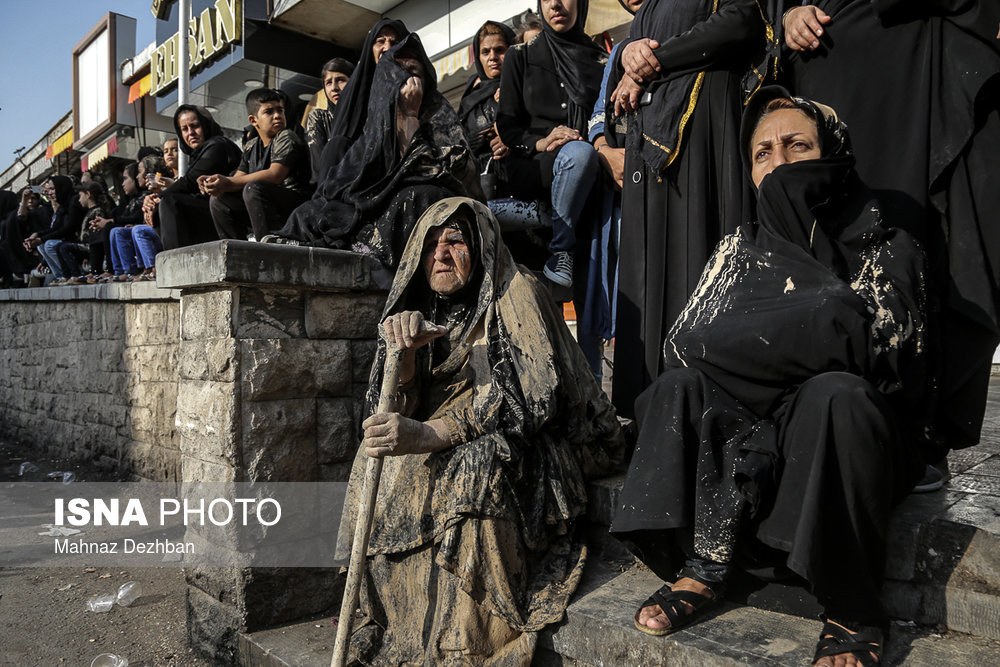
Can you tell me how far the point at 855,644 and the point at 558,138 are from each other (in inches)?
111

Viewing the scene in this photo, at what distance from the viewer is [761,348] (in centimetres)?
194

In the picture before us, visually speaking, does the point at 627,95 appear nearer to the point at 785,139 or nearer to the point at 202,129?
the point at 785,139

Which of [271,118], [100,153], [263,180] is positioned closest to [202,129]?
[271,118]

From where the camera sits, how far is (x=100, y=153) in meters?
18.6

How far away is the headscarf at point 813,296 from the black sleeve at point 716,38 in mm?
590

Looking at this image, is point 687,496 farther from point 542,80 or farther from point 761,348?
point 542,80

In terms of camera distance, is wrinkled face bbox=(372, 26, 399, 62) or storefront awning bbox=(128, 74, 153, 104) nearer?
wrinkled face bbox=(372, 26, 399, 62)

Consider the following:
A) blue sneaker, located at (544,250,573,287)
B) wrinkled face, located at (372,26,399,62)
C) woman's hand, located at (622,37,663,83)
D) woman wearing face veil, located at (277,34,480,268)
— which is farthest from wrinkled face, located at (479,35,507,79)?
woman's hand, located at (622,37,663,83)

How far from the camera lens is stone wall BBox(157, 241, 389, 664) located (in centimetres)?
281

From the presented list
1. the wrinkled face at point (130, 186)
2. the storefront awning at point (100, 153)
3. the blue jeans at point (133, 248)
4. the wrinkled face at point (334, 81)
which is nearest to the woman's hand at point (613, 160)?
the wrinkled face at point (334, 81)

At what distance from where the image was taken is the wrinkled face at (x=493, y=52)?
4.64 m

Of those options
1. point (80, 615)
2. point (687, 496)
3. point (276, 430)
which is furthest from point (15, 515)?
point (687, 496)

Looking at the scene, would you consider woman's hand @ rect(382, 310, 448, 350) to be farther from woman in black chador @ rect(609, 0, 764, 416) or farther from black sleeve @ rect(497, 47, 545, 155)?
black sleeve @ rect(497, 47, 545, 155)

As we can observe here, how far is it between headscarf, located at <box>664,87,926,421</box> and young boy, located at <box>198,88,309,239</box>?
10.4ft
